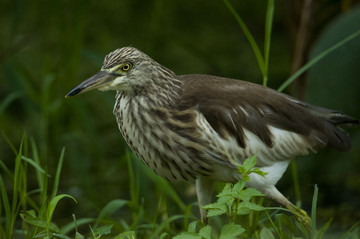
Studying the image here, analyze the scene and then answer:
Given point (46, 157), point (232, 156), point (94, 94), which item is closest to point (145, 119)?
point (232, 156)

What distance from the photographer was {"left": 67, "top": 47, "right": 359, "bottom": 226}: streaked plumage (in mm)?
2812

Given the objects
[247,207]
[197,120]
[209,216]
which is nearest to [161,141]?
[197,120]

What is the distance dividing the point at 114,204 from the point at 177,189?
129 centimetres

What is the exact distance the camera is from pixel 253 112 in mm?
2988

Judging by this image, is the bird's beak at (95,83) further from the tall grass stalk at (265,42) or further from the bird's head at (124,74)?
the tall grass stalk at (265,42)

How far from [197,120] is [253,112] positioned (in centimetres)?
27

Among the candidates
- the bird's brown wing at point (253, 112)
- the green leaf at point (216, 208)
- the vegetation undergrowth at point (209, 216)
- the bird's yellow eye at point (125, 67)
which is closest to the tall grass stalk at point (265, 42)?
the bird's brown wing at point (253, 112)

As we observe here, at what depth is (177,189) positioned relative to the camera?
14.6ft

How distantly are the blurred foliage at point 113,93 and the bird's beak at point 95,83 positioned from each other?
0.65 m

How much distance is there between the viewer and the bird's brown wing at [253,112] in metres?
2.89

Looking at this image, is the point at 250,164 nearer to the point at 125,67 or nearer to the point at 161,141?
the point at 161,141

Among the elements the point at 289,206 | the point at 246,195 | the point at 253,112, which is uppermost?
the point at 253,112

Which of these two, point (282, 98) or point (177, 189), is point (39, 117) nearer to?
point (177, 189)

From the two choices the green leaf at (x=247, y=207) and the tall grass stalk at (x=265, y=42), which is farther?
the tall grass stalk at (x=265, y=42)
